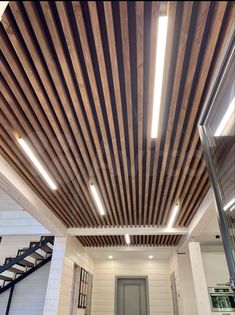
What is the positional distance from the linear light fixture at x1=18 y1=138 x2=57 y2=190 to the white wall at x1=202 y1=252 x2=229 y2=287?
17.5 ft

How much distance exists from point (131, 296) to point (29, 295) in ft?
13.3

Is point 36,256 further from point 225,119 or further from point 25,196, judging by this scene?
point 225,119

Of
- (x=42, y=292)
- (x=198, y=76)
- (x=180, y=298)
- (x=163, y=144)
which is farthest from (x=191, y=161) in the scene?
(x=42, y=292)

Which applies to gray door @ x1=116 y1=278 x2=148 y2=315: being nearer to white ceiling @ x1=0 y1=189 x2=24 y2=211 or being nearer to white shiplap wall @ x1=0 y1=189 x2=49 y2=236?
white shiplap wall @ x1=0 y1=189 x2=49 y2=236

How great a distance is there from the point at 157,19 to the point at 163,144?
175 cm

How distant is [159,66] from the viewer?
2170 millimetres

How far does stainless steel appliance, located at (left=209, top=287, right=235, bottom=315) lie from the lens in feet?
21.1

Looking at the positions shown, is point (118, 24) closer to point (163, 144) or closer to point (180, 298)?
point (163, 144)

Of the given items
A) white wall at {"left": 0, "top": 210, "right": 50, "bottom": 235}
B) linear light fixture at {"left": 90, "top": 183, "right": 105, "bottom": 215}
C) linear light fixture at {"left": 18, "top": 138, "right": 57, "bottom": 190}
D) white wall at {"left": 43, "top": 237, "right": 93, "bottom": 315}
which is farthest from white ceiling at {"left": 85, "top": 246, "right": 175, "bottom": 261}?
linear light fixture at {"left": 18, "top": 138, "right": 57, "bottom": 190}

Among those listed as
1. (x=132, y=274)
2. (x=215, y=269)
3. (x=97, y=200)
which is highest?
(x=97, y=200)

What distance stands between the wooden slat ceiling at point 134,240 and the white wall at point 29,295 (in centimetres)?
161

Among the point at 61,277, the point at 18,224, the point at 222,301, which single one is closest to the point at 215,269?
the point at 222,301

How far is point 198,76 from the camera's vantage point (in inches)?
92.3

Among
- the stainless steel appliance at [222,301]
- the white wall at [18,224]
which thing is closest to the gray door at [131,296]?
the stainless steel appliance at [222,301]
